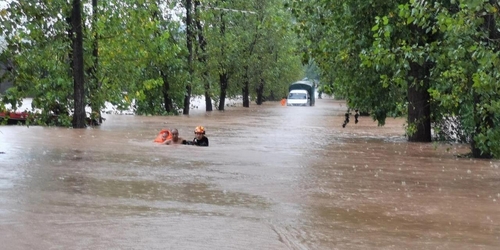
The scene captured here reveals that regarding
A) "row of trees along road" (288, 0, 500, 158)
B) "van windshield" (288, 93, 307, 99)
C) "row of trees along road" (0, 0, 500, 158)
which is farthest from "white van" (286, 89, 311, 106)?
"row of trees along road" (288, 0, 500, 158)

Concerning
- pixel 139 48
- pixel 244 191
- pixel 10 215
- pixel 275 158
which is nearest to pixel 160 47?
pixel 139 48

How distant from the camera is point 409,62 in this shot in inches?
921

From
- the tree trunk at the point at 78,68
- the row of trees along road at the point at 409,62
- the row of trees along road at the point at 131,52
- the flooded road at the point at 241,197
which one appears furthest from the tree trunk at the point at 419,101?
the tree trunk at the point at 78,68

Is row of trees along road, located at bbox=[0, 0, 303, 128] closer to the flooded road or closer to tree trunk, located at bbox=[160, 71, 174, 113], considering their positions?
tree trunk, located at bbox=[160, 71, 174, 113]

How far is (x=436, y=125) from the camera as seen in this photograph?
2834 cm

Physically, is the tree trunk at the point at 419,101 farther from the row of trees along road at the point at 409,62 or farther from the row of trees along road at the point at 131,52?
the row of trees along road at the point at 131,52

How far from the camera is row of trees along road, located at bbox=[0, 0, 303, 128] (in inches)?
790

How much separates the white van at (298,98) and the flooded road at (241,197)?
58718 millimetres

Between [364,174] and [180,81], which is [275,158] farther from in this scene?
[180,81]

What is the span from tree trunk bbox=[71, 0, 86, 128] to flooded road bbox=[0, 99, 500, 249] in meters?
5.63

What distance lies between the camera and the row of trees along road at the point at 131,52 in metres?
20.1

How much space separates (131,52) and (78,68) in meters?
3.72

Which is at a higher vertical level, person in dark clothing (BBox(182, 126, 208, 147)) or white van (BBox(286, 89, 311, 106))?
white van (BBox(286, 89, 311, 106))

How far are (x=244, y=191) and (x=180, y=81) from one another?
115ft
